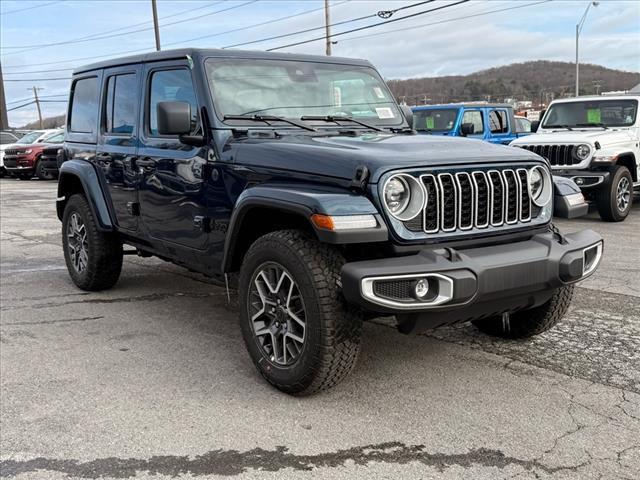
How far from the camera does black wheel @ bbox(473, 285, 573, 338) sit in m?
4.18

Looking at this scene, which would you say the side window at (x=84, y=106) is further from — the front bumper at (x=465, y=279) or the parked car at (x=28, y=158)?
the parked car at (x=28, y=158)

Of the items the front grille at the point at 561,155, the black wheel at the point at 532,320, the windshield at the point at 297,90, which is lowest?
the black wheel at the point at 532,320

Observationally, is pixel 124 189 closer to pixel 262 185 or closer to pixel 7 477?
pixel 262 185

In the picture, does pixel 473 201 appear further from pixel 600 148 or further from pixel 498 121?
pixel 498 121

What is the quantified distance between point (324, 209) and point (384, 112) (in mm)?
2064

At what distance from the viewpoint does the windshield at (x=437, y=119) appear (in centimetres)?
1433

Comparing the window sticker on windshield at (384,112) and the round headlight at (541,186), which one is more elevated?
the window sticker on windshield at (384,112)

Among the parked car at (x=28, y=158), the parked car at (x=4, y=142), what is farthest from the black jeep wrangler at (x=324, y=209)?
the parked car at (x=4, y=142)

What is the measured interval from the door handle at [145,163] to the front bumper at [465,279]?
2.27m

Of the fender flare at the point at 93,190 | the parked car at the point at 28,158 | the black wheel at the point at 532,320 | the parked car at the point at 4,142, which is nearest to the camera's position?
the black wheel at the point at 532,320

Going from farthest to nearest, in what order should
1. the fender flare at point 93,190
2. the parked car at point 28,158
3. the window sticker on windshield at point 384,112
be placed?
the parked car at point 28,158 → the fender flare at point 93,190 → the window sticker on windshield at point 384,112

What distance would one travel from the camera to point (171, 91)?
481cm

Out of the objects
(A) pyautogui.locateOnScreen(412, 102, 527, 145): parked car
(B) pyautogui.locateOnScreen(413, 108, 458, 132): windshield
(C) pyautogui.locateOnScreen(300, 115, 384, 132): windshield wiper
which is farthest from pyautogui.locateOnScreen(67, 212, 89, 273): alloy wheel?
(B) pyautogui.locateOnScreen(413, 108, 458, 132): windshield

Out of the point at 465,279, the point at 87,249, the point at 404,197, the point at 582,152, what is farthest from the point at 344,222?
the point at 582,152
